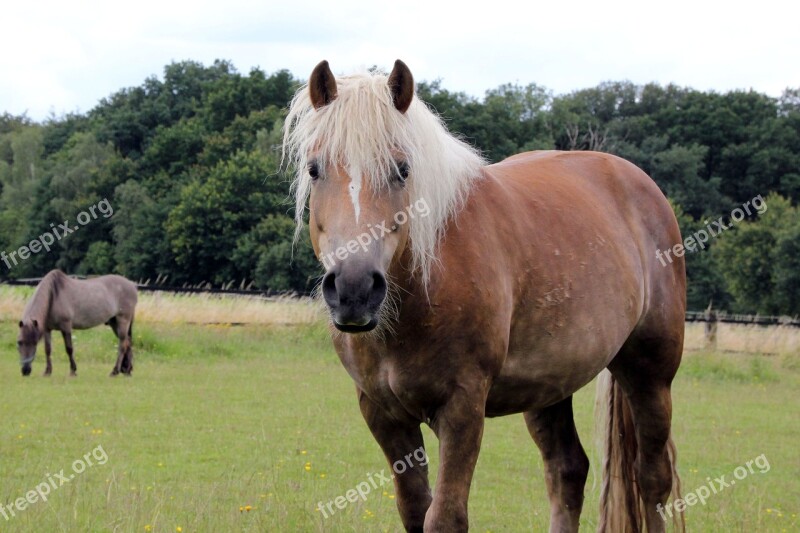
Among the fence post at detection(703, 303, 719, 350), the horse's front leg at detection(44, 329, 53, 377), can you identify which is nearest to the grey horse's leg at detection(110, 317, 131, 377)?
the horse's front leg at detection(44, 329, 53, 377)

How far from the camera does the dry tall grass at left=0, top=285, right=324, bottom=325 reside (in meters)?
20.9

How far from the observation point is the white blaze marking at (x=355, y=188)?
107 inches

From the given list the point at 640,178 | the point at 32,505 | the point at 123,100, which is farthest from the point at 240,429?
the point at 123,100

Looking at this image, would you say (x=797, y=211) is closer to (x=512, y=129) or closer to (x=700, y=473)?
(x=512, y=129)

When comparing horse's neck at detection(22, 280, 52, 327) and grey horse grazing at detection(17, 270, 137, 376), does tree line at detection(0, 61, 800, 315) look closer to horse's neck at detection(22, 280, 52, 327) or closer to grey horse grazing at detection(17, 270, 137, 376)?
grey horse grazing at detection(17, 270, 137, 376)

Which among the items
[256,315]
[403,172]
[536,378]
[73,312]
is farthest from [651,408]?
[256,315]

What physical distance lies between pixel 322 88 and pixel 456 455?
4.57 feet

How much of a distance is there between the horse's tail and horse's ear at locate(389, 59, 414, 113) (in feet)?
8.01

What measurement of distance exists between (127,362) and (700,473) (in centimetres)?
1041

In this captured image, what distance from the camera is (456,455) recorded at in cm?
294

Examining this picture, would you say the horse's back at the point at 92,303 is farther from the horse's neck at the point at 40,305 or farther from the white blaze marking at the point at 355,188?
the white blaze marking at the point at 355,188

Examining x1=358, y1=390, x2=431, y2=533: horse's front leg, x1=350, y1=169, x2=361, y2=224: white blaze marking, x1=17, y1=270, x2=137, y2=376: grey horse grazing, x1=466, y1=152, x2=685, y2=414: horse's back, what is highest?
x1=350, y1=169, x2=361, y2=224: white blaze marking

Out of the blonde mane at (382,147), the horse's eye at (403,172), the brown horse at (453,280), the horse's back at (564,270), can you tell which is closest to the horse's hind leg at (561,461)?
the brown horse at (453,280)

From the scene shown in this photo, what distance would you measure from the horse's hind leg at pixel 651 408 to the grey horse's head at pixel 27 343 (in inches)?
490
